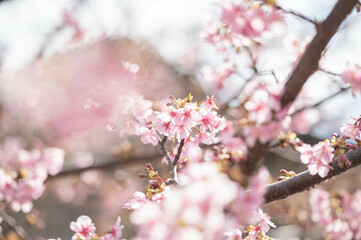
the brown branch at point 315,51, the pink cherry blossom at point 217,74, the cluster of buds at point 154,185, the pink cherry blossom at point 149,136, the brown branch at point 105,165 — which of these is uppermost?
the brown branch at point 315,51

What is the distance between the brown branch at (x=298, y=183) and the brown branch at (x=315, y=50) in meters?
0.32

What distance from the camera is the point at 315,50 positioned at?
1.45m

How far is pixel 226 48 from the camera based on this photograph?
246cm

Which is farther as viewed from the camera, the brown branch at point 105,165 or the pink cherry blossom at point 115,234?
the brown branch at point 105,165

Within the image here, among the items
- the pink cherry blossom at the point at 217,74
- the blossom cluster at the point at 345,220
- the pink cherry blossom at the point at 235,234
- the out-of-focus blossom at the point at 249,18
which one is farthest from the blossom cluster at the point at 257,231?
the blossom cluster at the point at 345,220

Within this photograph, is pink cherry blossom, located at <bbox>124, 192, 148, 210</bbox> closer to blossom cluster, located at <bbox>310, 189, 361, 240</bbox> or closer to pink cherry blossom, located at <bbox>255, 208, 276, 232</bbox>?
pink cherry blossom, located at <bbox>255, 208, 276, 232</bbox>

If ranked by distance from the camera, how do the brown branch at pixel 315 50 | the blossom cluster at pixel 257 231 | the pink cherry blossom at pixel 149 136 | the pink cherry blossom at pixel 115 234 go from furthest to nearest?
the pink cherry blossom at pixel 149 136 → the blossom cluster at pixel 257 231 → the brown branch at pixel 315 50 → the pink cherry blossom at pixel 115 234

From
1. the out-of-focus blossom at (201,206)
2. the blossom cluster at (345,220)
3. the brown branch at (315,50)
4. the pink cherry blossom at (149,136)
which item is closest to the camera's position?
the out-of-focus blossom at (201,206)

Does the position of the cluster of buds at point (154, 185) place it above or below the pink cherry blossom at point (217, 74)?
below

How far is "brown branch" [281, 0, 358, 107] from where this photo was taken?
1.38 metres

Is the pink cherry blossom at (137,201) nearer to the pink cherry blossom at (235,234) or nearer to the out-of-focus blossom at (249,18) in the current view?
the pink cherry blossom at (235,234)

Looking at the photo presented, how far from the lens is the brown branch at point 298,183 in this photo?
55.2 inches

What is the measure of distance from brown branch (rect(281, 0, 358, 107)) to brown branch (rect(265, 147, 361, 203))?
0.32 metres

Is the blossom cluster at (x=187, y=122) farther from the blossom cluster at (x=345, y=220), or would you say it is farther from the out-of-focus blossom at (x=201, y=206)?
the blossom cluster at (x=345, y=220)
